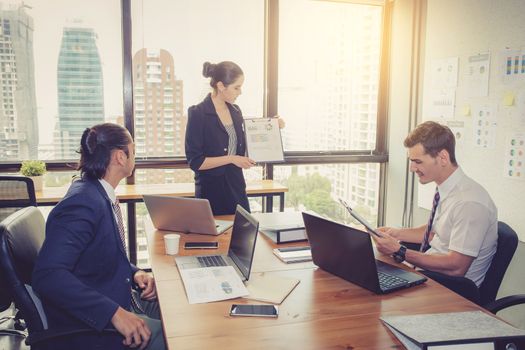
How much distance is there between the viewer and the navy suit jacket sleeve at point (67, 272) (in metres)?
1.47

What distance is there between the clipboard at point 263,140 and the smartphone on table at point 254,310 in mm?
2092

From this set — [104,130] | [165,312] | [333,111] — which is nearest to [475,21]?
[333,111]

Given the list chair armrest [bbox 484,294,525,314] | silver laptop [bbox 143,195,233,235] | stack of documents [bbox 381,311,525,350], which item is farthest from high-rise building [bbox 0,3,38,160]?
chair armrest [bbox 484,294,525,314]

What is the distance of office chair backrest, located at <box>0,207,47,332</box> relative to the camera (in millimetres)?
1479

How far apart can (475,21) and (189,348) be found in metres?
3.21

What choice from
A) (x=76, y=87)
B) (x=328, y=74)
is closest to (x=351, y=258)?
(x=76, y=87)

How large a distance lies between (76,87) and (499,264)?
11.2 ft

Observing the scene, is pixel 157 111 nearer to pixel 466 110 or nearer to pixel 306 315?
pixel 466 110

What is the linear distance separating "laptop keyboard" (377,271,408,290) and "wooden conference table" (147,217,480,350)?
0.04 meters

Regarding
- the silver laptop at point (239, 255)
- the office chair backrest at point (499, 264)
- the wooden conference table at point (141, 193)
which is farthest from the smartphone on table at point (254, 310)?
the wooden conference table at point (141, 193)

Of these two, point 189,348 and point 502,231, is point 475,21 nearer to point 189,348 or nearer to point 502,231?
point 502,231

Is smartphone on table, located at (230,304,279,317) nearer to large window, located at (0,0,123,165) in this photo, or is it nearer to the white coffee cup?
the white coffee cup

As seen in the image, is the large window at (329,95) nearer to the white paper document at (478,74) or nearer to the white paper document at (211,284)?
the white paper document at (478,74)

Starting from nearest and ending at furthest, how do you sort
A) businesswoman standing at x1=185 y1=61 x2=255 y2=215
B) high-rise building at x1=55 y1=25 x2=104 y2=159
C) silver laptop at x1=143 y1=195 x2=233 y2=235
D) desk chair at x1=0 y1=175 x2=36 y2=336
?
1. silver laptop at x1=143 y1=195 x2=233 y2=235
2. desk chair at x1=0 y1=175 x2=36 y2=336
3. businesswoman standing at x1=185 y1=61 x2=255 y2=215
4. high-rise building at x1=55 y1=25 x2=104 y2=159
